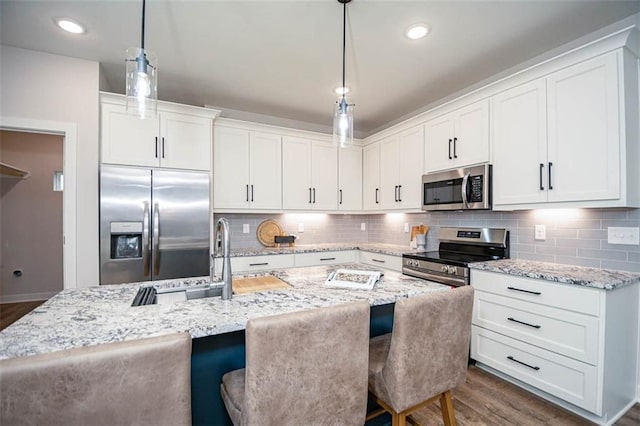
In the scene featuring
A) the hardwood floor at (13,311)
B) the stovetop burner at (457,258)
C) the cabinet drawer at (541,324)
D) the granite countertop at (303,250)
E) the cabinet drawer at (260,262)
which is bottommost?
the hardwood floor at (13,311)

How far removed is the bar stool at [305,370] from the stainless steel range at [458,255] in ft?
5.85

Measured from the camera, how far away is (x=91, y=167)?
272cm

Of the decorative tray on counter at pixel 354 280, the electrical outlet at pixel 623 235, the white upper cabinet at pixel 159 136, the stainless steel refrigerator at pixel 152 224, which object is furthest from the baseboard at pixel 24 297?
the electrical outlet at pixel 623 235

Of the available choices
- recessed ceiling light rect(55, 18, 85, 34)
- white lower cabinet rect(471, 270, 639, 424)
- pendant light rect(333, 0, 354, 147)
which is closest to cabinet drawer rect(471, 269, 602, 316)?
white lower cabinet rect(471, 270, 639, 424)

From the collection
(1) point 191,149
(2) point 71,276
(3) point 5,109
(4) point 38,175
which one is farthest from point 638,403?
(4) point 38,175

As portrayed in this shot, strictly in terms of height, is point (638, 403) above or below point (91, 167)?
below

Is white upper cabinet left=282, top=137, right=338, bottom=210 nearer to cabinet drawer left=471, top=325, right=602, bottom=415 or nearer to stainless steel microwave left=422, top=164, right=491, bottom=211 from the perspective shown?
stainless steel microwave left=422, top=164, right=491, bottom=211

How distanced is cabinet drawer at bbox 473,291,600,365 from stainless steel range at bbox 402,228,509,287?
0.26m

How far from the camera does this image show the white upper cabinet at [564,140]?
1.93 metres

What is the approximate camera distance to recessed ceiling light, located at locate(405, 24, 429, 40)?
86.1 inches

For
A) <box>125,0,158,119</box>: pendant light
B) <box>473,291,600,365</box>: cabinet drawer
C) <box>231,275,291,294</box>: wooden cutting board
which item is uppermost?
<box>125,0,158,119</box>: pendant light

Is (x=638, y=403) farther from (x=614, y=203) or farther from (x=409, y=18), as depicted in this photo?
(x=409, y=18)

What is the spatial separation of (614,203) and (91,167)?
4.09m

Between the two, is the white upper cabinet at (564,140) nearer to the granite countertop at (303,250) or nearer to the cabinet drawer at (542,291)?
the cabinet drawer at (542,291)
